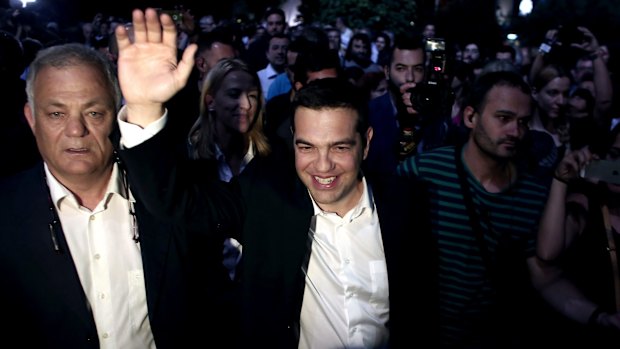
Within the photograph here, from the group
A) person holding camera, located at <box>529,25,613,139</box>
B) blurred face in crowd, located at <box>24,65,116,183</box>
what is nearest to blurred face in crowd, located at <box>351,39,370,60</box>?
person holding camera, located at <box>529,25,613,139</box>

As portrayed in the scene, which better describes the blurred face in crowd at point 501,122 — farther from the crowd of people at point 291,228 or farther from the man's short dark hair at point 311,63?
the man's short dark hair at point 311,63

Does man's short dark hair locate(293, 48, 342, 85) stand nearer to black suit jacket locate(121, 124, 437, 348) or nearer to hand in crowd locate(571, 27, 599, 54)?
black suit jacket locate(121, 124, 437, 348)

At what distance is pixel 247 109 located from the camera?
4.29 metres

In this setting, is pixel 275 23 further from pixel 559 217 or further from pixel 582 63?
pixel 559 217

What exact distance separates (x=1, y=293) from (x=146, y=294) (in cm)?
57

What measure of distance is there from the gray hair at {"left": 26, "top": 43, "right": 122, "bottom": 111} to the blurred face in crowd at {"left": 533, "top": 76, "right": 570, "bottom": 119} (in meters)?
4.03

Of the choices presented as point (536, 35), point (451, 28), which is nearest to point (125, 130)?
point (536, 35)

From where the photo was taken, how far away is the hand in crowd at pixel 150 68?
210 centimetres

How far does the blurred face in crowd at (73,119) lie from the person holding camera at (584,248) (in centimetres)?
220

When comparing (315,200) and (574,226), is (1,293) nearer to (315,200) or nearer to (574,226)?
(315,200)

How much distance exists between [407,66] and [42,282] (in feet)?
12.8

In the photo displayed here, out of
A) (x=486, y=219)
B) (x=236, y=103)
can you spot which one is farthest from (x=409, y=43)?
(x=486, y=219)

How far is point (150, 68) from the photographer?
6.97 feet

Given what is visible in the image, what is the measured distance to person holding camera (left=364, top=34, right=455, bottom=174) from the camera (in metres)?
3.88
